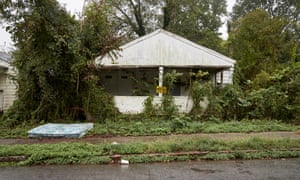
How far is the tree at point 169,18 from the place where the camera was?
2409cm

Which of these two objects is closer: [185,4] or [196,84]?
[196,84]

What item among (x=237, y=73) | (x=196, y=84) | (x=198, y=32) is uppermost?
(x=198, y=32)

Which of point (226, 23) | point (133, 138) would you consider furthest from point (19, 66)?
point (226, 23)

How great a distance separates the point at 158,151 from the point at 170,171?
1.08 m

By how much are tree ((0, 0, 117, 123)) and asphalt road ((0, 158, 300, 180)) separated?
17.1 ft

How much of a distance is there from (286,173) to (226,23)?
2777 centimetres

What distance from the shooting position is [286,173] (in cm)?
452

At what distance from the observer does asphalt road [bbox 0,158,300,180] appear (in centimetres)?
436

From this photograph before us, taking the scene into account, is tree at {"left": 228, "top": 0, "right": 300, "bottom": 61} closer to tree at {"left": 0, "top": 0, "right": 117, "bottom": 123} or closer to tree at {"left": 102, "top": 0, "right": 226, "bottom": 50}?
tree at {"left": 102, "top": 0, "right": 226, "bottom": 50}

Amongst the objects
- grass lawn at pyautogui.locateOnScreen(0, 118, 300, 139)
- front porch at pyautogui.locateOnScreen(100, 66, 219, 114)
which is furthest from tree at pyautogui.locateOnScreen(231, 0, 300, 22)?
grass lawn at pyautogui.locateOnScreen(0, 118, 300, 139)

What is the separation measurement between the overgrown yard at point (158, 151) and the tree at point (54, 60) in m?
4.20

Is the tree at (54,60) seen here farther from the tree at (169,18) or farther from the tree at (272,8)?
the tree at (272,8)

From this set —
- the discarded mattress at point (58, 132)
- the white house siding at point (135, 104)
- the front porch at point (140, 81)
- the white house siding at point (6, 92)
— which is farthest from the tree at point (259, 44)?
the white house siding at point (6, 92)

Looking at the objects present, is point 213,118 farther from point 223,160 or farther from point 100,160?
point 100,160
